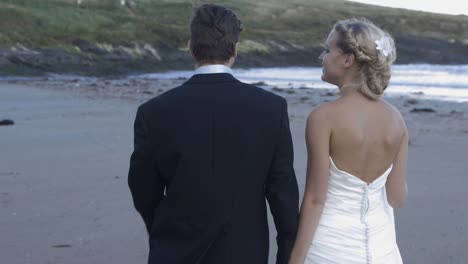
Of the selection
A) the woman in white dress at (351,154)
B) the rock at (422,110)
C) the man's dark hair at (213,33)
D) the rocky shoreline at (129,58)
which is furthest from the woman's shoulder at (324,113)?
the rocky shoreline at (129,58)

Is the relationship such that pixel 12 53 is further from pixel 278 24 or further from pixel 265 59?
pixel 278 24

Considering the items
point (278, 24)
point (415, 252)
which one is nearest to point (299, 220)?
point (415, 252)

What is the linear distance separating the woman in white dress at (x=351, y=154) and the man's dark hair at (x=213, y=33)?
0.41 m

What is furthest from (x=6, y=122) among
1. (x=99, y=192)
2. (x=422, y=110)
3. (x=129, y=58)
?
(x=129, y=58)

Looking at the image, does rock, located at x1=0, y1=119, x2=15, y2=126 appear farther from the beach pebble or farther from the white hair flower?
the white hair flower

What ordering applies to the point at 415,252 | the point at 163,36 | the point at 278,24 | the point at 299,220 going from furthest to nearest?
the point at 278,24
the point at 163,36
the point at 415,252
the point at 299,220

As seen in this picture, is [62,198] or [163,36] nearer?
[62,198]

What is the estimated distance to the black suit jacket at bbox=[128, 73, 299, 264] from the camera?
8.75 ft

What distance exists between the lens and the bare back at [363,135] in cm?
282

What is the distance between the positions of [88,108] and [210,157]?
1163cm

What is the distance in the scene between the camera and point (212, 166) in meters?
2.67

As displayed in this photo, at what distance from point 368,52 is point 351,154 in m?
0.36

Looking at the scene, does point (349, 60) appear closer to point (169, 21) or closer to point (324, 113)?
point (324, 113)

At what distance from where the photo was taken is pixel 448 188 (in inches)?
263
